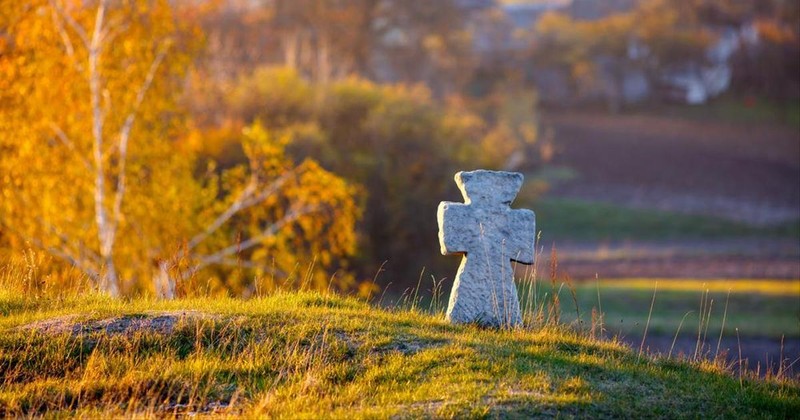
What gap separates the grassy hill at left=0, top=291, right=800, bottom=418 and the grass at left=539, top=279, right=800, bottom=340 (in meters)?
21.0

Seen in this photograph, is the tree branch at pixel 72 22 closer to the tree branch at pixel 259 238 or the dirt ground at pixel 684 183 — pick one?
the tree branch at pixel 259 238

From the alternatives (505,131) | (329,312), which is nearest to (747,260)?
(505,131)

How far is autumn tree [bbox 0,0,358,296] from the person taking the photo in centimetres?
2394

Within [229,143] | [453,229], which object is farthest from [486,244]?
[229,143]

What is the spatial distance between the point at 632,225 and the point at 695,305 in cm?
2527

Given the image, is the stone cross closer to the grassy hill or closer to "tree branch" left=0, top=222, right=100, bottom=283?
the grassy hill

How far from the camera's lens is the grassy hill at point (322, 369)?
8.77 metres

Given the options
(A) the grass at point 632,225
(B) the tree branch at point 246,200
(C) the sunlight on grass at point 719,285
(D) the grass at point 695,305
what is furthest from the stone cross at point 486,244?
(A) the grass at point 632,225

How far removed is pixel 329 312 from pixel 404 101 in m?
28.2

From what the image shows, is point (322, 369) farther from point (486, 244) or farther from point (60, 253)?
point (60, 253)

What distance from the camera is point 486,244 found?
11789mm

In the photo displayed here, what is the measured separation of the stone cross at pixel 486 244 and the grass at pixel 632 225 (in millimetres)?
47271

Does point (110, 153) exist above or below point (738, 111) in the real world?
above

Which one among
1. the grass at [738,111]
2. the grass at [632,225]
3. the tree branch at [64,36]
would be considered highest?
the tree branch at [64,36]
